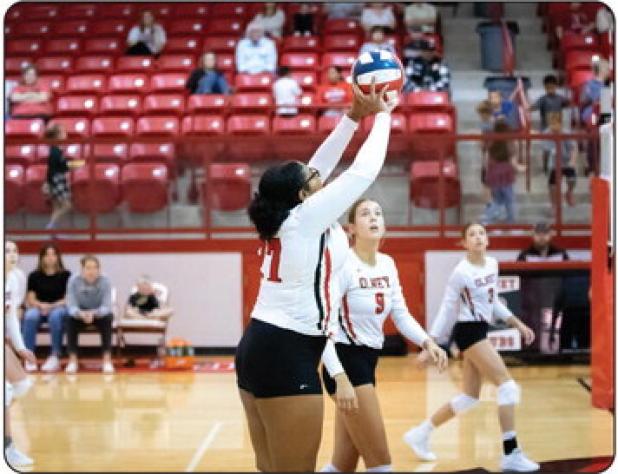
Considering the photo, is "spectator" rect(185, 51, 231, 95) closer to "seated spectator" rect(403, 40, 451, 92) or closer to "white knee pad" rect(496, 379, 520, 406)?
"seated spectator" rect(403, 40, 451, 92)

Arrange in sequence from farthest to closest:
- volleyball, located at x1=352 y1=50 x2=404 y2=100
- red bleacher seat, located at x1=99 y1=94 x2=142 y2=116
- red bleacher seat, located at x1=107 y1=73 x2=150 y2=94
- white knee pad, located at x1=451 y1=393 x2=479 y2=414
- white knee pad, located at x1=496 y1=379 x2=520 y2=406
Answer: red bleacher seat, located at x1=107 y1=73 x2=150 y2=94 → red bleacher seat, located at x1=99 y1=94 x2=142 y2=116 → white knee pad, located at x1=451 y1=393 x2=479 y2=414 → white knee pad, located at x1=496 y1=379 x2=520 y2=406 → volleyball, located at x1=352 y1=50 x2=404 y2=100

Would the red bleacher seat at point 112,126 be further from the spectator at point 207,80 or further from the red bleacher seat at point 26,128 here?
the spectator at point 207,80

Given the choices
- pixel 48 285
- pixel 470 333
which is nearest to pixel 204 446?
pixel 470 333

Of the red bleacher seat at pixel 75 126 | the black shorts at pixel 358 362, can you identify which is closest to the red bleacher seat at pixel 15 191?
the red bleacher seat at pixel 75 126

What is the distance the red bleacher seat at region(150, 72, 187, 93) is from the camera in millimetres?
16094

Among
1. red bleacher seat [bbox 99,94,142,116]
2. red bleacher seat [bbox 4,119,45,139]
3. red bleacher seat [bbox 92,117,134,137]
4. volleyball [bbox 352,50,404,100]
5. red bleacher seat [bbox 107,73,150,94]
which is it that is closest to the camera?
volleyball [bbox 352,50,404,100]

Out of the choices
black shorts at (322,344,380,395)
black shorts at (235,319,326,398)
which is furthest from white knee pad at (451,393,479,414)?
black shorts at (235,319,326,398)

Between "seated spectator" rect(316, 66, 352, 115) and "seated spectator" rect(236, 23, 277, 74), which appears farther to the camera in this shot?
"seated spectator" rect(236, 23, 277, 74)

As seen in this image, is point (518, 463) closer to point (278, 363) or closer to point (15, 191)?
point (278, 363)

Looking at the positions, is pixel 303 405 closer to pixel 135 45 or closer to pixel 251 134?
pixel 251 134

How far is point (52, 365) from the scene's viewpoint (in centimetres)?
1233

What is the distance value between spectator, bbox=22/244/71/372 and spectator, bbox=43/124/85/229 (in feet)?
2.57

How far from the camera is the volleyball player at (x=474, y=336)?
24.9 ft

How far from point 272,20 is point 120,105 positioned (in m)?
2.85
